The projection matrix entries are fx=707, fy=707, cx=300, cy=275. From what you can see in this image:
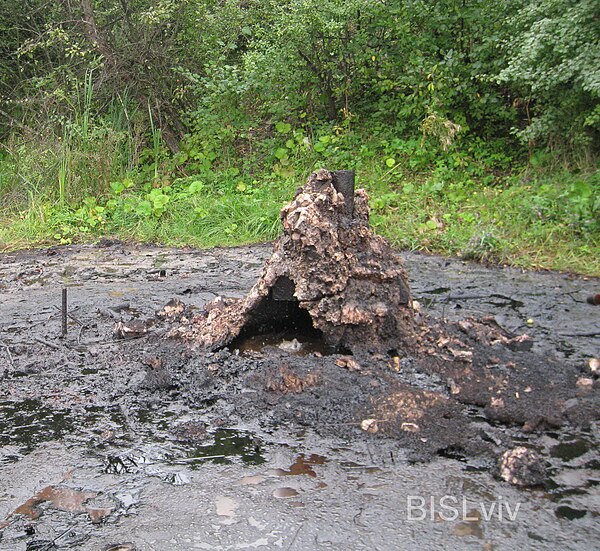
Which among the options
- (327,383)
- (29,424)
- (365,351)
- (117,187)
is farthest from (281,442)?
(117,187)

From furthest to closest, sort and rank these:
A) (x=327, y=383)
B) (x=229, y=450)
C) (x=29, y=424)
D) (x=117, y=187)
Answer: (x=117, y=187) → (x=327, y=383) → (x=29, y=424) → (x=229, y=450)

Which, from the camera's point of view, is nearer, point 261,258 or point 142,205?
point 261,258

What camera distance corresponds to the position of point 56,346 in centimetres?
495

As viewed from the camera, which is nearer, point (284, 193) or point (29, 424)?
point (29, 424)

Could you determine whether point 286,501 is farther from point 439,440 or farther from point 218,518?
point 439,440

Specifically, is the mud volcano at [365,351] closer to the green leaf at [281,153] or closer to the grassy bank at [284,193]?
the grassy bank at [284,193]

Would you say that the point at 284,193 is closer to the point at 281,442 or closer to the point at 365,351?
the point at 365,351

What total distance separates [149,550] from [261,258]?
5.12 m

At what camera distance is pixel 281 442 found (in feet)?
11.9

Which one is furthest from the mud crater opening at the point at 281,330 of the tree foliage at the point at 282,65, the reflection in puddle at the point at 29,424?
the tree foliage at the point at 282,65

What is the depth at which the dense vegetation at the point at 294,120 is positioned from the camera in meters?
8.04

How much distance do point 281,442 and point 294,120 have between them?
7.87 metres

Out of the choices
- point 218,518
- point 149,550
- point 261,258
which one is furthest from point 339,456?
point 261,258

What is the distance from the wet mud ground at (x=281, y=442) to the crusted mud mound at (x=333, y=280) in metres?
0.20
